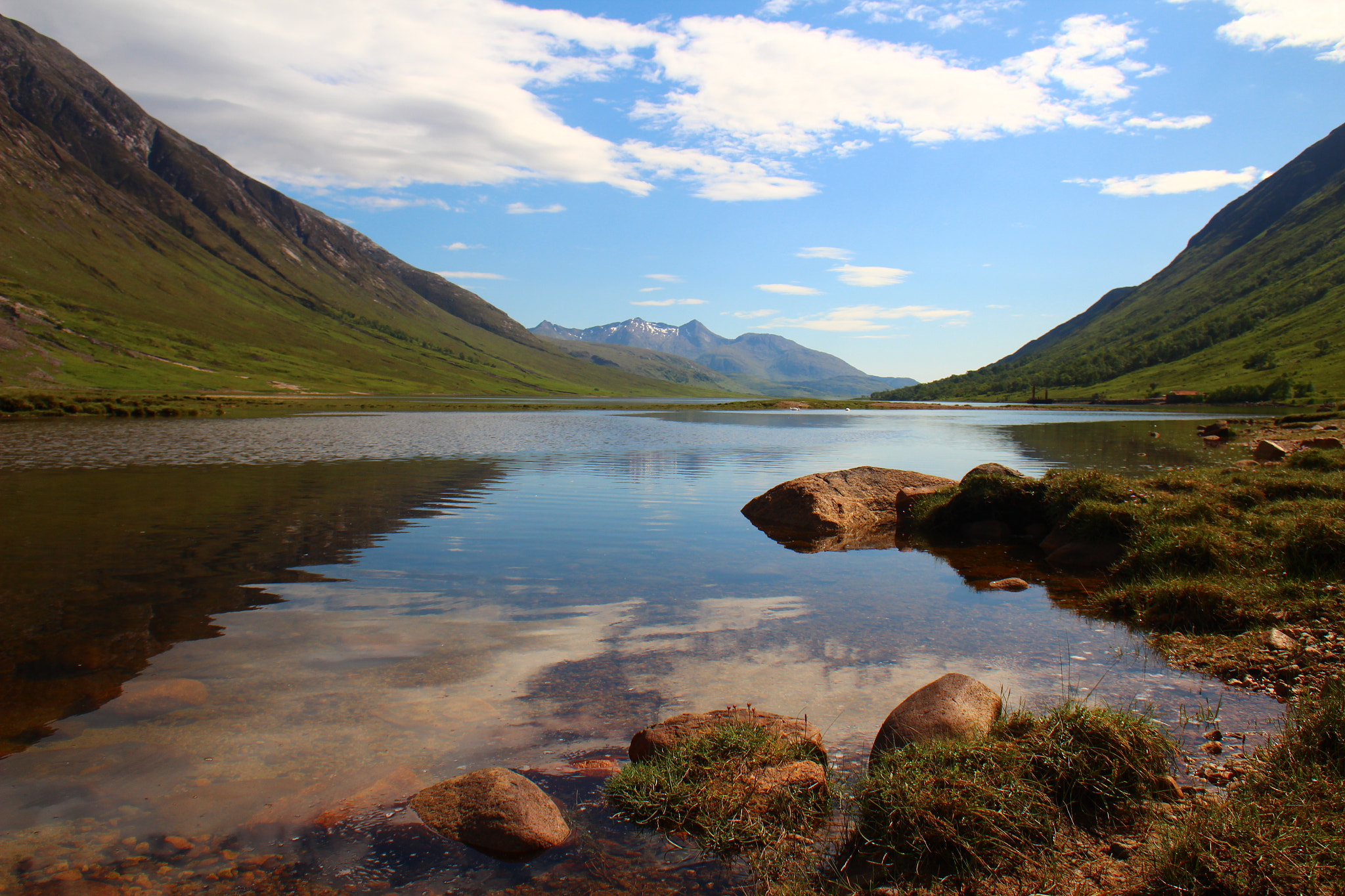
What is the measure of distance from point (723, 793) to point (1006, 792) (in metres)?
2.79

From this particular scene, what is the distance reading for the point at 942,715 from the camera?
8164 mm

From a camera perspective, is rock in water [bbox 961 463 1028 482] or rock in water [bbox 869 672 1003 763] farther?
rock in water [bbox 961 463 1028 482]

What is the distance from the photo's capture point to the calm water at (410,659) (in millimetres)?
7105

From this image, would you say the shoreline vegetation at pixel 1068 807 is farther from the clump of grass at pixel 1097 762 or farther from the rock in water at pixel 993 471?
the rock in water at pixel 993 471

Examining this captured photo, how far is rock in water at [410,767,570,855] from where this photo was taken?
6.91 metres

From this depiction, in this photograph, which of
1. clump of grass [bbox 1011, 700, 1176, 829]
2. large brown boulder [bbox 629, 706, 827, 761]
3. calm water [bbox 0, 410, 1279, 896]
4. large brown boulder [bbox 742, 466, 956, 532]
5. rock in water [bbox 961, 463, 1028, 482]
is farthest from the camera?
large brown boulder [bbox 742, 466, 956, 532]

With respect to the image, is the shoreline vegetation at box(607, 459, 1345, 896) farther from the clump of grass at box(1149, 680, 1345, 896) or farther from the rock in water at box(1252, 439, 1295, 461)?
the rock in water at box(1252, 439, 1295, 461)

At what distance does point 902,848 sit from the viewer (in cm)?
644

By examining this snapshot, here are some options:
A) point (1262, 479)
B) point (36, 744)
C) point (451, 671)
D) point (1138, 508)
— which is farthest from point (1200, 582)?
point (36, 744)

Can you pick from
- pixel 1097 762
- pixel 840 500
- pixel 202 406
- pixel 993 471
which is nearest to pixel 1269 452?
pixel 993 471

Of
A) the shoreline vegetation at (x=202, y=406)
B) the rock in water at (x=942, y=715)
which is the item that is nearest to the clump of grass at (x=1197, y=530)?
the rock in water at (x=942, y=715)

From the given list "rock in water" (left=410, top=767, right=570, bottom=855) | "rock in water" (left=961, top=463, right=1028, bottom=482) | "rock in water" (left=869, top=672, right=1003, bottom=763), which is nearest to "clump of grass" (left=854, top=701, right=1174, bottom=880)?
"rock in water" (left=869, top=672, right=1003, bottom=763)

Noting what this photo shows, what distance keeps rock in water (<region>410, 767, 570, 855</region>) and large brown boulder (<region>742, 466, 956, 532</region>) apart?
61.7 feet

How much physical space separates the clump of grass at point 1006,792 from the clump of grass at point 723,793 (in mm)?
703
